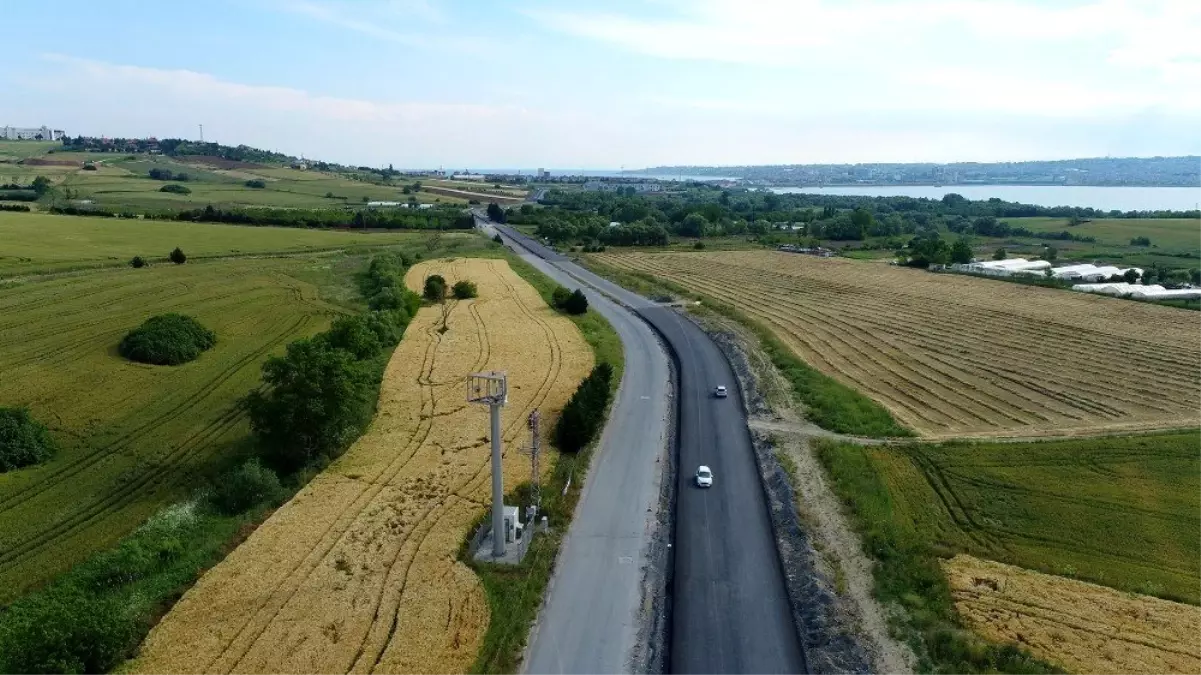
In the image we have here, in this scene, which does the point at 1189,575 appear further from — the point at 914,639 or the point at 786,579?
the point at 786,579

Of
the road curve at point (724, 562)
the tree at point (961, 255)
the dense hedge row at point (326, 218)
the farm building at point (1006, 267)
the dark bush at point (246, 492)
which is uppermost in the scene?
the dense hedge row at point (326, 218)

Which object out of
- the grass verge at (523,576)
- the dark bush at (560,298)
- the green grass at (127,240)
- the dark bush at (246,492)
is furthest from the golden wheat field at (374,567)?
the green grass at (127,240)

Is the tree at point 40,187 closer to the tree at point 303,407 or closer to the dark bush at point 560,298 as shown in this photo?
the dark bush at point 560,298

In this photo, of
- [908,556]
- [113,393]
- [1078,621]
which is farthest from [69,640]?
[1078,621]

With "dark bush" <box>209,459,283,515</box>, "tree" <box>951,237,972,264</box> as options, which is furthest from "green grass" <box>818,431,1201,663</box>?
"tree" <box>951,237,972,264</box>

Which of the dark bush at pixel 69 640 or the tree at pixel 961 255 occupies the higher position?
the tree at pixel 961 255

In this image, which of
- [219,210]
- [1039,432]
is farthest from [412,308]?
[219,210]
